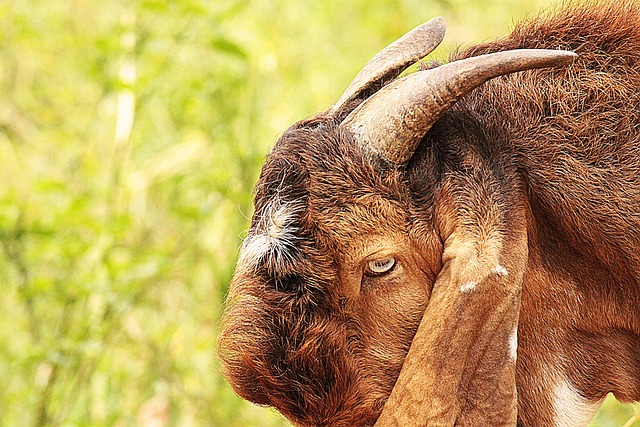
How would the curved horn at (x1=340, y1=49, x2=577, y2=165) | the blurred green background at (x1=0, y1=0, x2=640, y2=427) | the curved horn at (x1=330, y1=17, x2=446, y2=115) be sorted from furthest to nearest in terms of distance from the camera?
Answer: 1. the blurred green background at (x1=0, y1=0, x2=640, y2=427)
2. the curved horn at (x1=330, y1=17, x2=446, y2=115)
3. the curved horn at (x1=340, y1=49, x2=577, y2=165)

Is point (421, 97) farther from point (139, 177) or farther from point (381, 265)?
point (139, 177)

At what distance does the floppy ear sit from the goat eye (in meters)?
0.18

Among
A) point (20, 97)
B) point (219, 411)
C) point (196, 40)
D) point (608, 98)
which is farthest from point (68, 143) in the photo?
point (608, 98)

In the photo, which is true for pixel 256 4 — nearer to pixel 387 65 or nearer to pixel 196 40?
pixel 196 40

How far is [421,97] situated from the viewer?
3148 millimetres

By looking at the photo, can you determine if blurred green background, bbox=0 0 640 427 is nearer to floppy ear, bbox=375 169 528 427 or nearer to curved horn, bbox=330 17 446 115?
curved horn, bbox=330 17 446 115

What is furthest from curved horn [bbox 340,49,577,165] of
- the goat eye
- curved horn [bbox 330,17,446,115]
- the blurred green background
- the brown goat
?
the blurred green background

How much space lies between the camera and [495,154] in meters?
3.35

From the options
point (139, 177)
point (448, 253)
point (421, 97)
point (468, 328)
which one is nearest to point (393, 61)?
point (421, 97)

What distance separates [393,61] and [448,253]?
860 mm

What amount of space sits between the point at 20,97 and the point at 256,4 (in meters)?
2.55

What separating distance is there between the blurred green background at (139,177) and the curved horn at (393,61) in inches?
108

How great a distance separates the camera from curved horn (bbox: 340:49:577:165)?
3102mm

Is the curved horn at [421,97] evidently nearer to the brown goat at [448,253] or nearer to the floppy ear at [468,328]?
the brown goat at [448,253]
